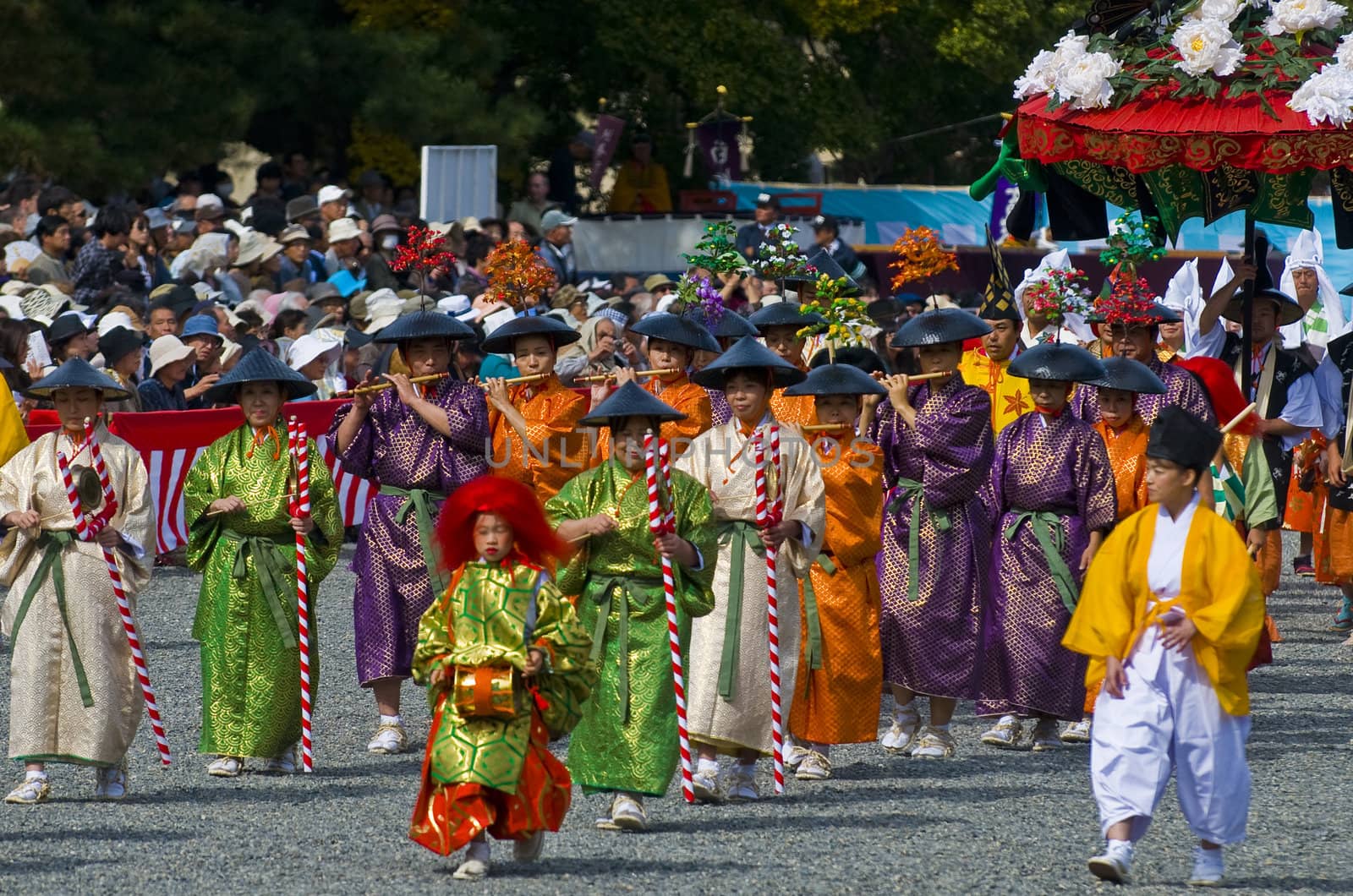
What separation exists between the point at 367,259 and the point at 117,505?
306 inches

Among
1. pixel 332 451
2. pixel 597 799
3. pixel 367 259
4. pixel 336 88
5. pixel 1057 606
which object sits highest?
pixel 336 88

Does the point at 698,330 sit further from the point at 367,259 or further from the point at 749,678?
the point at 367,259

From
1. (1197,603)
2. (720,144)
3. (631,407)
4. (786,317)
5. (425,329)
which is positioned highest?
(720,144)

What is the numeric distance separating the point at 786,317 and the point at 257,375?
88.1 inches

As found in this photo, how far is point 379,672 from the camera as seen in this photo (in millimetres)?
8164

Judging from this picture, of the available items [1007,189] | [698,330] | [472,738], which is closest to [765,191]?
[1007,189]

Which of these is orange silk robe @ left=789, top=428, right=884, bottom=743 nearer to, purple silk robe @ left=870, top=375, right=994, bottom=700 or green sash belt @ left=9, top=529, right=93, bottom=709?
purple silk robe @ left=870, top=375, right=994, bottom=700

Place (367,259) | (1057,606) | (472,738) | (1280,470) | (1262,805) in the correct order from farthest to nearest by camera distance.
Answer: (367,259) → (1280,470) → (1057,606) → (1262,805) → (472,738)

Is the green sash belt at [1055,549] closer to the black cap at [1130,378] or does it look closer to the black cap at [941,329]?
the black cap at [1130,378]

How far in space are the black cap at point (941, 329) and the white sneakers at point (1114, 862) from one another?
264 cm

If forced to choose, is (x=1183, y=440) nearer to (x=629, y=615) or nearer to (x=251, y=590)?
(x=629, y=615)

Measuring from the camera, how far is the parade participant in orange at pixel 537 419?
8.45 m

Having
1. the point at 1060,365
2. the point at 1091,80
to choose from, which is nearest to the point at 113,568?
the point at 1060,365

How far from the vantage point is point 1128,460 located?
843 centimetres
